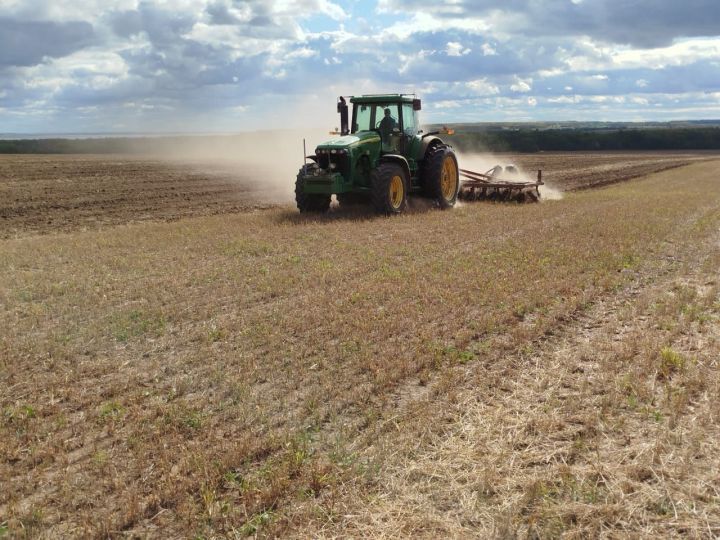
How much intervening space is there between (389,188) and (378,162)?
0.92 metres

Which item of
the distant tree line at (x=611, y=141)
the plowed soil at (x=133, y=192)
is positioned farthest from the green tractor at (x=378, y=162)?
the distant tree line at (x=611, y=141)

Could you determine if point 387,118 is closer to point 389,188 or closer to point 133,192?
point 389,188

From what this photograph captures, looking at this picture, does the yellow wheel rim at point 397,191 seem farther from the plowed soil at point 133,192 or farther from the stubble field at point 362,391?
the plowed soil at point 133,192

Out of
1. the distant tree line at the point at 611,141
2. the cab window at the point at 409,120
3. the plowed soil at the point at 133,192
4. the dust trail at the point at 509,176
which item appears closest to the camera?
the cab window at the point at 409,120

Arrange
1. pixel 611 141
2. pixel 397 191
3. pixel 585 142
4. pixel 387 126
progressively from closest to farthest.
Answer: pixel 397 191, pixel 387 126, pixel 585 142, pixel 611 141

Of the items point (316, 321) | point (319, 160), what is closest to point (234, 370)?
point (316, 321)

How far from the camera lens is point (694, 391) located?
468cm

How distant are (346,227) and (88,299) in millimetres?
5911

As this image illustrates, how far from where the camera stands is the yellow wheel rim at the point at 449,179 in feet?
52.1

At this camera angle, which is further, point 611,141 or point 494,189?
point 611,141

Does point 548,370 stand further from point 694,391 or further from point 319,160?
point 319,160

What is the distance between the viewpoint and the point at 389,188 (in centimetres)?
1366

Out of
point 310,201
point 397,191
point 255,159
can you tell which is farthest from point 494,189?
point 255,159

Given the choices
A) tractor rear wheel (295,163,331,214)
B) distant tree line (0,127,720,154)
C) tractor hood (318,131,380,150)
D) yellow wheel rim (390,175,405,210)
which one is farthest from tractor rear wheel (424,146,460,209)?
distant tree line (0,127,720,154)
